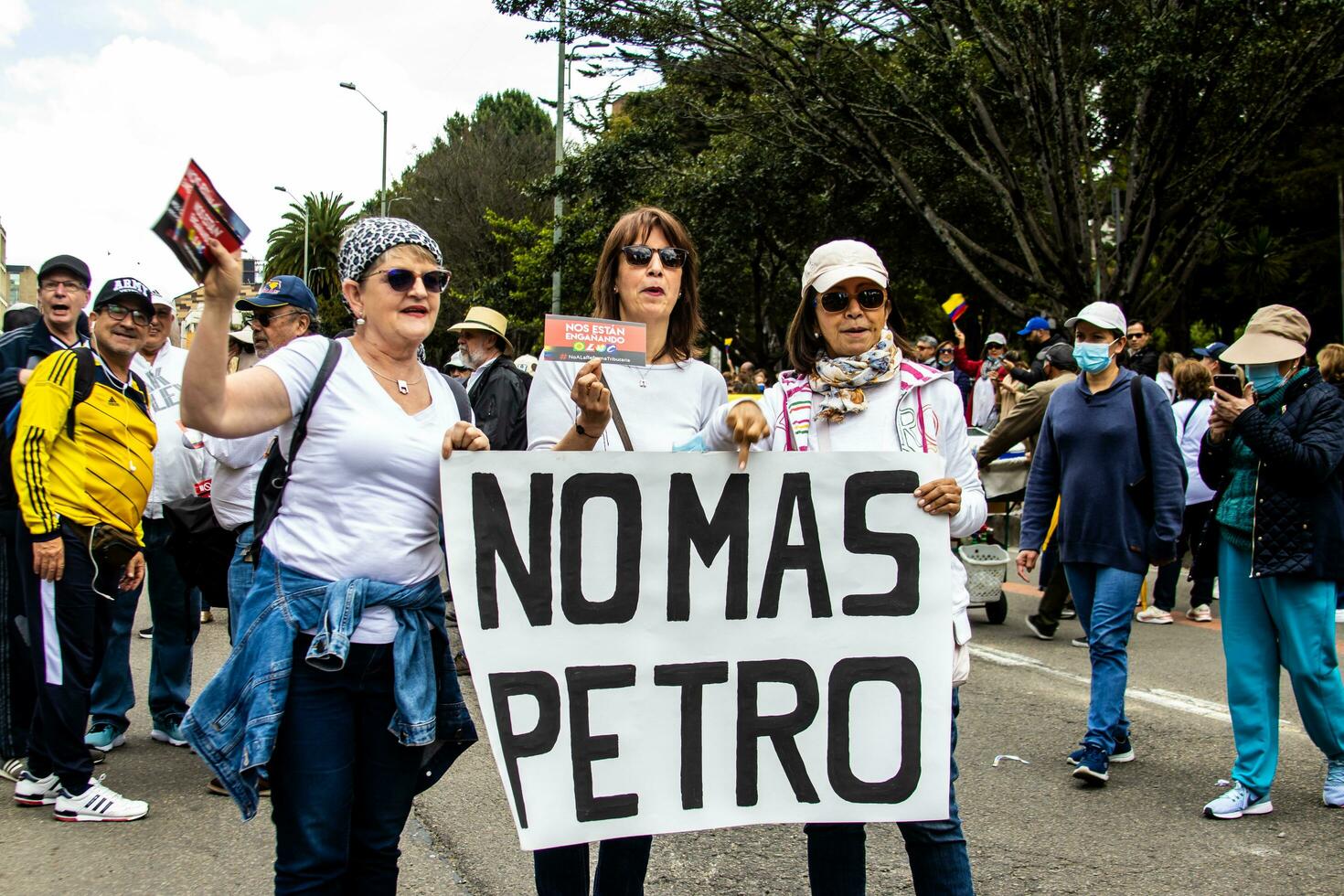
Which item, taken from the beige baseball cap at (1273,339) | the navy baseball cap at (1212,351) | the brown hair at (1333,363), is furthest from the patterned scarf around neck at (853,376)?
the navy baseball cap at (1212,351)

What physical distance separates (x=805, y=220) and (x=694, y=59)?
17.9 ft

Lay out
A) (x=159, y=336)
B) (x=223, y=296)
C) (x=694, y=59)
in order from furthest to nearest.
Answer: (x=694, y=59), (x=159, y=336), (x=223, y=296)

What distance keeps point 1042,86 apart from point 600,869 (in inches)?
680

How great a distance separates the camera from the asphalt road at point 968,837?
13.6 ft

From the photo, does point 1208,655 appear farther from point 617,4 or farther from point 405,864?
point 617,4

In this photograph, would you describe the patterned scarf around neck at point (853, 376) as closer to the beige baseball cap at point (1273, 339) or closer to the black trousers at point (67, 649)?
the beige baseball cap at point (1273, 339)

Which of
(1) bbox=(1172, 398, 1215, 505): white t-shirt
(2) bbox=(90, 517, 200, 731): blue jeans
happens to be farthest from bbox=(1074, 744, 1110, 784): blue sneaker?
(1) bbox=(1172, 398, 1215, 505): white t-shirt

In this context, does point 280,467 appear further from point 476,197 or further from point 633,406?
Answer: point 476,197

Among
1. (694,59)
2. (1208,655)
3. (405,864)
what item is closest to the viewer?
(405,864)

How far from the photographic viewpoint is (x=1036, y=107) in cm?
1798

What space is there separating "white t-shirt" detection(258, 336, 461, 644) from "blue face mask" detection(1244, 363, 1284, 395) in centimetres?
369

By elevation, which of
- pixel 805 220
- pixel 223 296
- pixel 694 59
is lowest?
pixel 223 296

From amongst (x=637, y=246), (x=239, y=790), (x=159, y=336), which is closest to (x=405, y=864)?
(x=239, y=790)

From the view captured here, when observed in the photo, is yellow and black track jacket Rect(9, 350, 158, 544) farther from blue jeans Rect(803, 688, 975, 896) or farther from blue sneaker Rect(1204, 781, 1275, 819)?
blue sneaker Rect(1204, 781, 1275, 819)
